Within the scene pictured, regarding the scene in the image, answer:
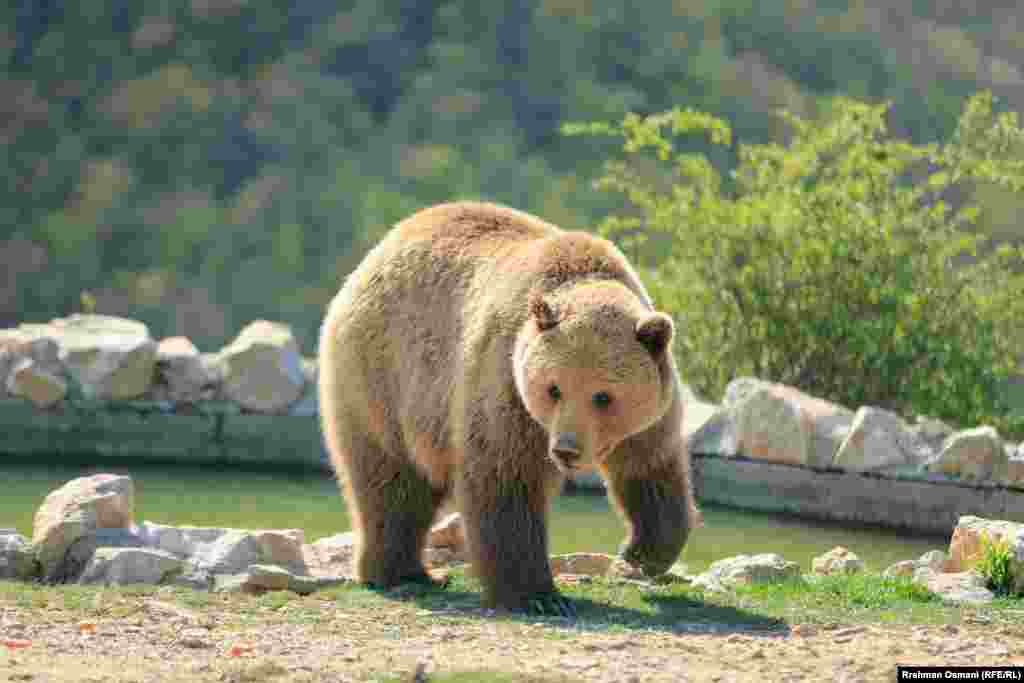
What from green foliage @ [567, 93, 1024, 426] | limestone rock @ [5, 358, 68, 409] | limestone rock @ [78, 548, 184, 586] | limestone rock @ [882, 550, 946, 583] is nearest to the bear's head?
limestone rock @ [78, 548, 184, 586]

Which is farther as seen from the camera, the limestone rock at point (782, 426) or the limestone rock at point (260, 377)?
the limestone rock at point (260, 377)

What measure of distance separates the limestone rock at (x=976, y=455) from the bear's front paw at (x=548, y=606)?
4491 mm

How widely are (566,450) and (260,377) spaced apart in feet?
24.2

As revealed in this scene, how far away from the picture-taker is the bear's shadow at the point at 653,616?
6.17 m

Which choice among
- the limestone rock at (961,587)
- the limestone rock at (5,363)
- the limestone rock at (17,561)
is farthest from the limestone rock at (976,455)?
the limestone rock at (5,363)

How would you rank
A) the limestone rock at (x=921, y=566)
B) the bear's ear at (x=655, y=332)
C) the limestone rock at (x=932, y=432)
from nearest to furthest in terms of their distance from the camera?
the bear's ear at (x=655, y=332) < the limestone rock at (x=921, y=566) < the limestone rock at (x=932, y=432)

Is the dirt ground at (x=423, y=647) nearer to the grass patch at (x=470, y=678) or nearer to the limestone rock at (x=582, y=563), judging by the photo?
the grass patch at (x=470, y=678)

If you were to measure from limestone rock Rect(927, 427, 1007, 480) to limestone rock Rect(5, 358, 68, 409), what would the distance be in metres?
6.63

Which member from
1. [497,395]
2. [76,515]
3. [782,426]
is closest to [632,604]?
[497,395]

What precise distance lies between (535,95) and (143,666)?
19.5 meters

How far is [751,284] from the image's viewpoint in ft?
41.5

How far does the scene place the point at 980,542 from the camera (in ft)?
24.8

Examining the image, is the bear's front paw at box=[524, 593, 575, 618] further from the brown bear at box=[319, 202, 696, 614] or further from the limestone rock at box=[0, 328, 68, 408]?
the limestone rock at box=[0, 328, 68, 408]

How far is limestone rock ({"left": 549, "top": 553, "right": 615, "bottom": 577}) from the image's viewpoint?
7.85 metres
